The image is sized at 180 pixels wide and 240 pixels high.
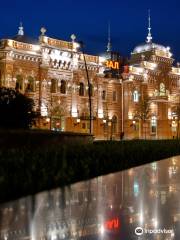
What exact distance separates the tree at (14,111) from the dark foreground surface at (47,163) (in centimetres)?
320

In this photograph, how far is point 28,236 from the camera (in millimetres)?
6613

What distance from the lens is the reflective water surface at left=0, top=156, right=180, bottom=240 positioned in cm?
670

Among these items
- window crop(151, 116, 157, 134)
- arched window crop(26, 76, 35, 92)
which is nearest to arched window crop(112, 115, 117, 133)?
window crop(151, 116, 157, 134)

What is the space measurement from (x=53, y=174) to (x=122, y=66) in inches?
2049

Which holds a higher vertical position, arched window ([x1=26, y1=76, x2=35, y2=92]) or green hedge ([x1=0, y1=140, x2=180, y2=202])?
arched window ([x1=26, y1=76, x2=35, y2=92])

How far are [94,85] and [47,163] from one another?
1809 inches

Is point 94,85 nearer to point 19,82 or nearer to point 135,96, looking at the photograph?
point 135,96

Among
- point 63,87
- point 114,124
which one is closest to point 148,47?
point 114,124

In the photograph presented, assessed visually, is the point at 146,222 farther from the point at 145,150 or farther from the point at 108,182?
the point at 145,150

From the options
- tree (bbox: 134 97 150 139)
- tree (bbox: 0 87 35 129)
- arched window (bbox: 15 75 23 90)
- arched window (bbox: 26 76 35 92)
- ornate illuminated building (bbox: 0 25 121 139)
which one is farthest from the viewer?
tree (bbox: 134 97 150 139)

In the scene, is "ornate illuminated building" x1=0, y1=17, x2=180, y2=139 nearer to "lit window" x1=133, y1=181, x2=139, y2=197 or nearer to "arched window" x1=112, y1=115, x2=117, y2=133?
"arched window" x1=112, y1=115, x2=117, y2=133

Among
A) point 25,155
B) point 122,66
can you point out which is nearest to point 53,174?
point 25,155

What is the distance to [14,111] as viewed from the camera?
74.9 feet
